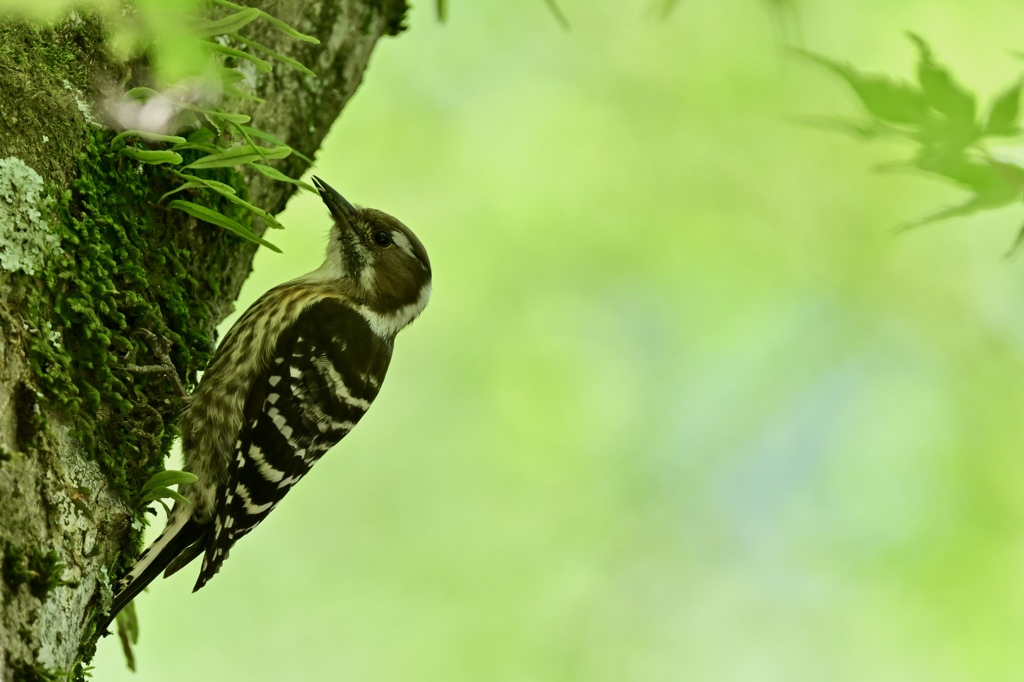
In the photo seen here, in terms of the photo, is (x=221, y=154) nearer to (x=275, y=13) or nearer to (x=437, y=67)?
(x=275, y=13)

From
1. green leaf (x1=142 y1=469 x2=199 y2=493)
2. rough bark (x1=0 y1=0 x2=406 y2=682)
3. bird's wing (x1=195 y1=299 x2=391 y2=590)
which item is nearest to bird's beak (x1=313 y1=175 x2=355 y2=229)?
bird's wing (x1=195 y1=299 x2=391 y2=590)

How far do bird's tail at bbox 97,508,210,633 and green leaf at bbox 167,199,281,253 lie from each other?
0.83m

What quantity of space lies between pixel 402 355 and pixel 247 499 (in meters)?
3.75

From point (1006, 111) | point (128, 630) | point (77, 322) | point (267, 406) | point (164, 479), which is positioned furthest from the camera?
point (267, 406)

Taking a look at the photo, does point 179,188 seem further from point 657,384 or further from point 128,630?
point 657,384

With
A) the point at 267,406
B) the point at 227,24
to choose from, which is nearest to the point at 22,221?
the point at 227,24

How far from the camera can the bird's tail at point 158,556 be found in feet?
8.01

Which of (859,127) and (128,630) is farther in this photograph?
(128,630)

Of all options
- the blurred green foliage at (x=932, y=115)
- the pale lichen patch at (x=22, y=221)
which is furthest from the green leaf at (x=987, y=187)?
the pale lichen patch at (x=22, y=221)

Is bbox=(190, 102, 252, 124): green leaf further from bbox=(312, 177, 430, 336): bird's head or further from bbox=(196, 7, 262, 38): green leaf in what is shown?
bbox=(312, 177, 430, 336): bird's head

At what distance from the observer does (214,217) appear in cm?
262

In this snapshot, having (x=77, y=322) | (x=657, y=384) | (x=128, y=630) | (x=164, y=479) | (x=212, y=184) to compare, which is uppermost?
(x=212, y=184)

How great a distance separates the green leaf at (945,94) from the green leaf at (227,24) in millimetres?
1456

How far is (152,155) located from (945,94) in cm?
186
